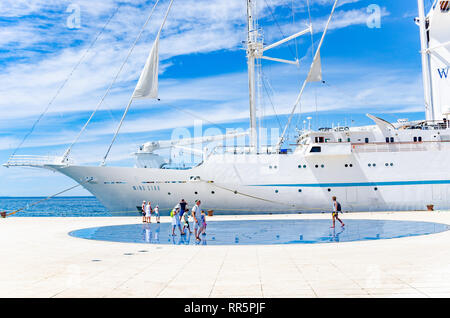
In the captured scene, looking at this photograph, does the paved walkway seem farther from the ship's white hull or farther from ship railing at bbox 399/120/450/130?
ship railing at bbox 399/120/450/130

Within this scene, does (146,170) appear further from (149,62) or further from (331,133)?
(331,133)

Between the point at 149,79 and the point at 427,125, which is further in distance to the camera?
the point at 427,125

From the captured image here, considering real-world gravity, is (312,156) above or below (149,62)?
below

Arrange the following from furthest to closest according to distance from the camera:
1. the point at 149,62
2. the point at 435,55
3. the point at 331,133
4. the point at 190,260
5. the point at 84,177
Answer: the point at 435,55, the point at 331,133, the point at 84,177, the point at 149,62, the point at 190,260

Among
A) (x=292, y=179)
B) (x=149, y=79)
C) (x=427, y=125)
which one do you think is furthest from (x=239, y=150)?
(x=427, y=125)

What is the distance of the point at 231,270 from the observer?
7535 mm

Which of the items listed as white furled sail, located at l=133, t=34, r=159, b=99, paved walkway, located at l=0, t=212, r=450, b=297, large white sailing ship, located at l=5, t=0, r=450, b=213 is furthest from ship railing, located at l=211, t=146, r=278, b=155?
paved walkway, located at l=0, t=212, r=450, b=297

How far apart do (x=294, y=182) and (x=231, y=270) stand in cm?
2039

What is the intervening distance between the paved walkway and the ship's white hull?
15.7 meters

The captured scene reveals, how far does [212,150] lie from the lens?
2778 centimetres

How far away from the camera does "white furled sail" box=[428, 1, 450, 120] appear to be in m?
36.0

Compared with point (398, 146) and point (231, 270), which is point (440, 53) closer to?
point (398, 146)
